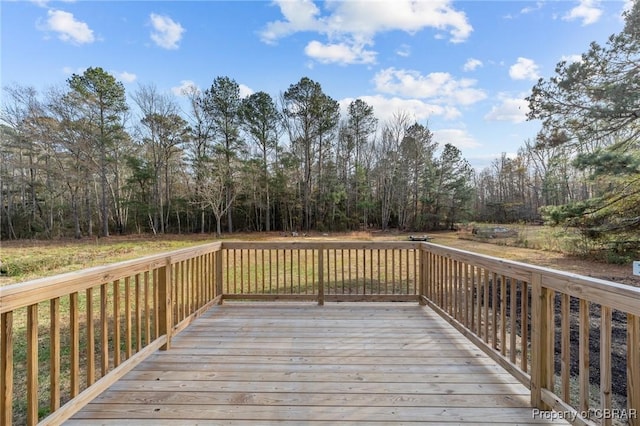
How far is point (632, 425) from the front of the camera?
1253 millimetres

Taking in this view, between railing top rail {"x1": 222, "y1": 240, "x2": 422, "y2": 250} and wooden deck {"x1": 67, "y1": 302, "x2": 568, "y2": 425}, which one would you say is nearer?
wooden deck {"x1": 67, "y1": 302, "x2": 568, "y2": 425}

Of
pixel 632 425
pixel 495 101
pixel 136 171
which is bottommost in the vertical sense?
pixel 632 425

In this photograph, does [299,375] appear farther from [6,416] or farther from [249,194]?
[249,194]

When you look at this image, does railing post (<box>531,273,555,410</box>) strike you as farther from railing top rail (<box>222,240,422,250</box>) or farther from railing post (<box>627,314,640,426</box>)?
railing top rail (<box>222,240,422,250</box>)

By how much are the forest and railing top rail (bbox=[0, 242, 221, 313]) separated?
47.1ft

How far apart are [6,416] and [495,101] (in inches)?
557

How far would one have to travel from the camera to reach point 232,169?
Result: 19.4m

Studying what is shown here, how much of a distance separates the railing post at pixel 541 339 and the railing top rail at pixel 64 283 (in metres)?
2.51

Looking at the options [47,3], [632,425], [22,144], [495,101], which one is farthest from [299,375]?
[22,144]

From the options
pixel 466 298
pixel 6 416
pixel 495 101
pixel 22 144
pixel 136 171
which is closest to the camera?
pixel 6 416

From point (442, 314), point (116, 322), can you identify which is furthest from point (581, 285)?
point (116, 322)

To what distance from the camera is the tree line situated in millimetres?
16578

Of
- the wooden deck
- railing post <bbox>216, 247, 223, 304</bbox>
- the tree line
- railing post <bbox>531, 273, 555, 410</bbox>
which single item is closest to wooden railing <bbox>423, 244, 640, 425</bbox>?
railing post <bbox>531, 273, 555, 410</bbox>

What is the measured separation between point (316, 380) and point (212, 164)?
61.5 ft
